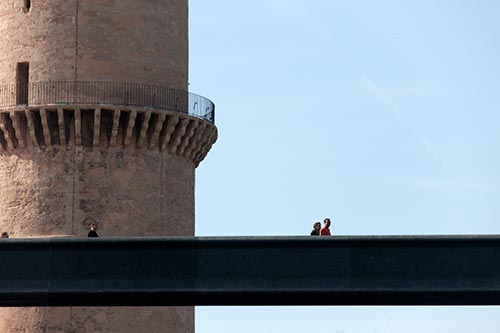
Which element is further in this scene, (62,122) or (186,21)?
(186,21)

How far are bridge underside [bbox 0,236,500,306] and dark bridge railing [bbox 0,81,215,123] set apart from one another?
14.6 meters

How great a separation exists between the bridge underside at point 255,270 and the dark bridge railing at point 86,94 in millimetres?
14649

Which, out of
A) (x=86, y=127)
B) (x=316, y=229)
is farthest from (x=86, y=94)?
(x=316, y=229)

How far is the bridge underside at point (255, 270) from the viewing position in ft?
129

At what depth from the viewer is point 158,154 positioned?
5572cm

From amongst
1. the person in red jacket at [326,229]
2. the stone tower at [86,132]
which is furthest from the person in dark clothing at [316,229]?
the stone tower at [86,132]

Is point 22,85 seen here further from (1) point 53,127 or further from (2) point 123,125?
(2) point 123,125

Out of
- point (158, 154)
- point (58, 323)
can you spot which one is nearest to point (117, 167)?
point (158, 154)

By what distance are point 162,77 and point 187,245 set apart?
54.6ft

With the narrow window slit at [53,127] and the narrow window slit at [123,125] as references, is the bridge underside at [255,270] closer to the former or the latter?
the narrow window slit at [53,127]

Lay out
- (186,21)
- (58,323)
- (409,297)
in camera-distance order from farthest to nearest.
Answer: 1. (186,21)
2. (58,323)
3. (409,297)

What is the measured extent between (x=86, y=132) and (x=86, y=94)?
1223 millimetres

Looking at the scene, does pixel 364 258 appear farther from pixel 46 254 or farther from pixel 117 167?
pixel 117 167

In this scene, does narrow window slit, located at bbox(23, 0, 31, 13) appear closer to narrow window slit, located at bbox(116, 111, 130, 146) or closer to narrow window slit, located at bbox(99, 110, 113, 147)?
narrow window slit, located at bbox(99, 110, 113, 147)
